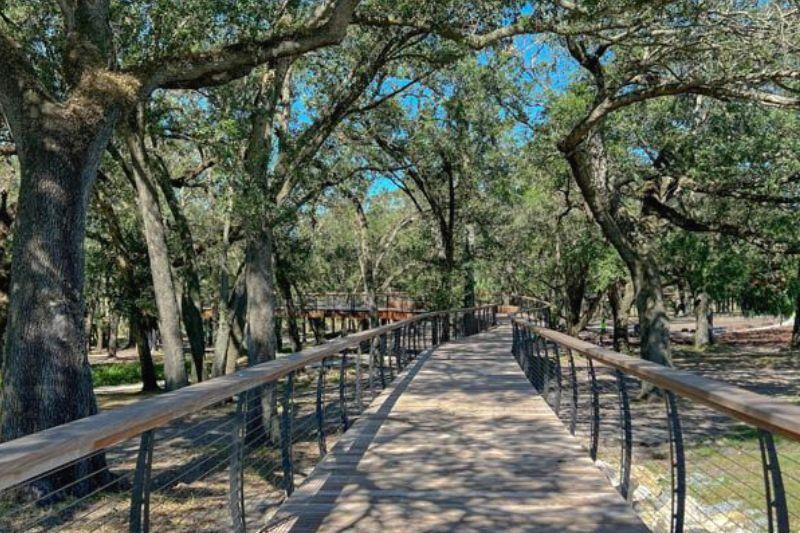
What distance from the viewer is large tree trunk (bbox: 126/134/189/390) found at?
13719 mm

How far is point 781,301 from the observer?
3350 centimetres

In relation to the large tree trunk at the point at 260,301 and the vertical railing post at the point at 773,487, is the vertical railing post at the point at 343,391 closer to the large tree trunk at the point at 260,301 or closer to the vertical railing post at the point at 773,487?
the vertical railing post at the point at 773,487

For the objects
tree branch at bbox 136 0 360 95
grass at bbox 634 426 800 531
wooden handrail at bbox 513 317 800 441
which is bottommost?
grass at bbox 634 426 800 531

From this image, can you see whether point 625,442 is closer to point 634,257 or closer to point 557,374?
point 557,374

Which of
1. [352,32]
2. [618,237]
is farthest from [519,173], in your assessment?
[352,32]

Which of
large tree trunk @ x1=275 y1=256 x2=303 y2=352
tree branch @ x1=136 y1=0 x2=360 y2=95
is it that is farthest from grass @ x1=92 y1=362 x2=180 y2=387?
tree branch @ x1=136 y1=0 x2=360 y2=95

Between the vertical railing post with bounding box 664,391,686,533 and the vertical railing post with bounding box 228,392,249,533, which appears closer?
the vertical railing post with bounding box 664,391,686,533

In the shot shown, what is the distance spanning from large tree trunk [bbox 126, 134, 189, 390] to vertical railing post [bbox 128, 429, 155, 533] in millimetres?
11283

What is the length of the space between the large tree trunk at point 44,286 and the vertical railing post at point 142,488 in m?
5.14

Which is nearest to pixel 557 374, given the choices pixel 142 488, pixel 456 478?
pixel 456 478

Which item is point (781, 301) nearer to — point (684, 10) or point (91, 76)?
point (684, 10)

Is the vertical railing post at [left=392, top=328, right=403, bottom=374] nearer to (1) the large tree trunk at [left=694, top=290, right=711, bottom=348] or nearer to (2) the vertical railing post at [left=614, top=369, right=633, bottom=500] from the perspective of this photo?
(2) the vertical railing post at [left=614, top=369, right=633, bottom=500]

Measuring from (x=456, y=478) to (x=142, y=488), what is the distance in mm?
3065

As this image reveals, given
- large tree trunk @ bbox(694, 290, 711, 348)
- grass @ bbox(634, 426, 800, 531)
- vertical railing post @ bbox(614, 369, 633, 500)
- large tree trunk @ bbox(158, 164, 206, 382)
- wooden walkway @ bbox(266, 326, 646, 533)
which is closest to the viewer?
wooden walkway @ bbox(266, 326, 646, 533)
